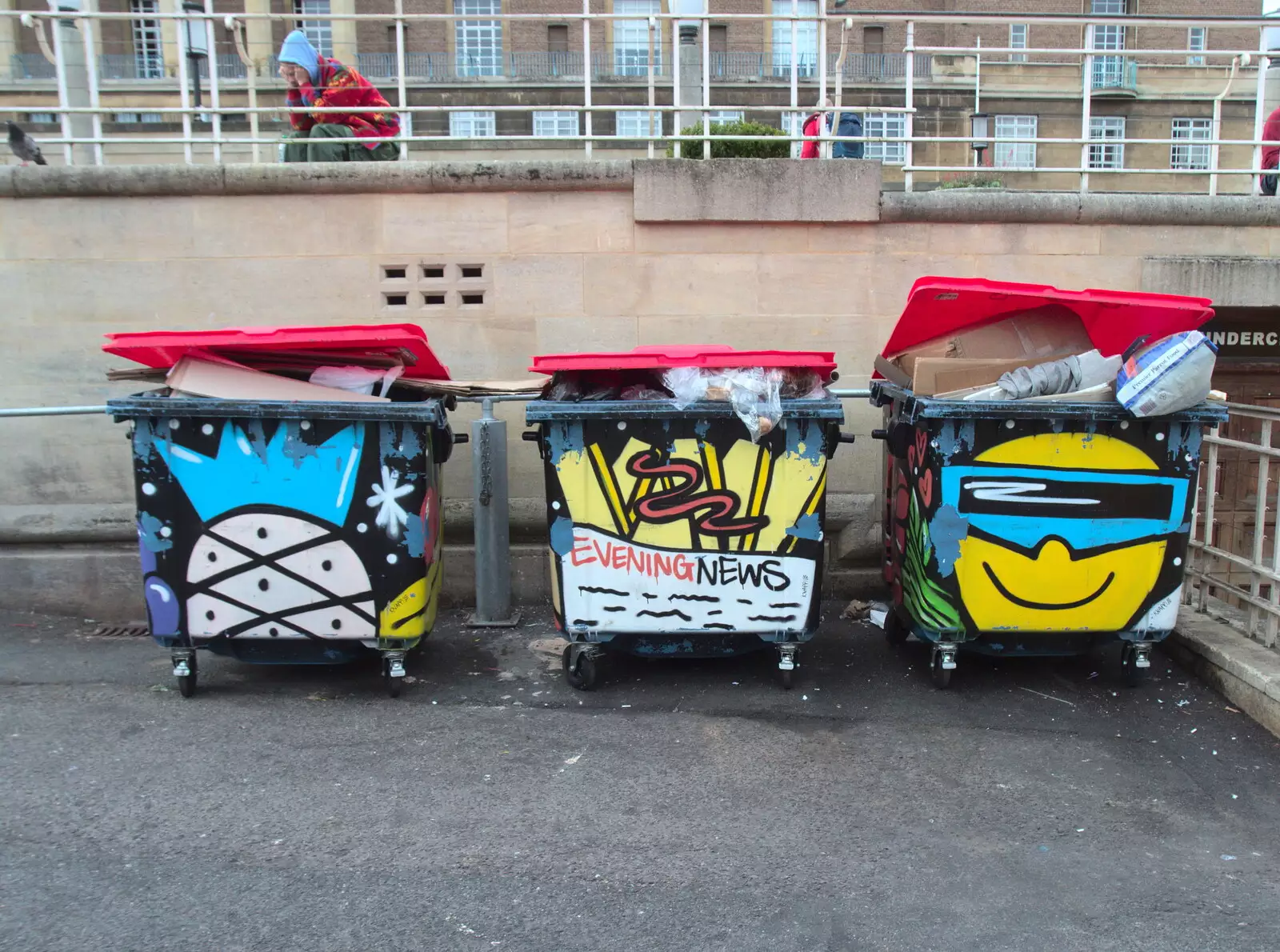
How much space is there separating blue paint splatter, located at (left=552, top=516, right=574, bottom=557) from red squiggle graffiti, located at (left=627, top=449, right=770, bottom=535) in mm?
303

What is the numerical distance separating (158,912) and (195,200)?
4052mm

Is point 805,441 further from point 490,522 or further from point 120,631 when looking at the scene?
point 120,631

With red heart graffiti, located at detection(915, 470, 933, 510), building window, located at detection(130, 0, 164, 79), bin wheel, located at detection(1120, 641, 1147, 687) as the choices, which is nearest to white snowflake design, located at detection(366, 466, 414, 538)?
red heart graffiti, located at detection(915, 470, 933, 510)

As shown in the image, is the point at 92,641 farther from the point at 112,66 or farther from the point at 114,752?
the point at 112,66

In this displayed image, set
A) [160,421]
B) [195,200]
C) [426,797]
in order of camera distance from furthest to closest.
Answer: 1. [195,200]
2. [160,421]
3. [426,797]

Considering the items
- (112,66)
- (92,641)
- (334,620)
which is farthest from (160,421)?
(112,66)

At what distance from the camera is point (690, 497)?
4.16 meters

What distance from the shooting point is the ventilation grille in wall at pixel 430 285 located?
556 centimetres

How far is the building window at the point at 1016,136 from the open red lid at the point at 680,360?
23.3 meters

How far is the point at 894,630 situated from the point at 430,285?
10.3 ft

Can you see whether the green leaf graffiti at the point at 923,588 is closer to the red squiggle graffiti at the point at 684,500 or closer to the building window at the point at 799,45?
the red squiggle graffiti at the point at 684,500

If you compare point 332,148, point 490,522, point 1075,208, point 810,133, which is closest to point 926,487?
point 490,522

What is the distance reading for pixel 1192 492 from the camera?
412 cm

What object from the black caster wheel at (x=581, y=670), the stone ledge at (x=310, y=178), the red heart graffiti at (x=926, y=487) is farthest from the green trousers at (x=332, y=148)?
the red heart graffiti at (x=926, y=487)
